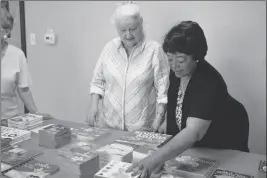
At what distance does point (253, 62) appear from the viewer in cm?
181

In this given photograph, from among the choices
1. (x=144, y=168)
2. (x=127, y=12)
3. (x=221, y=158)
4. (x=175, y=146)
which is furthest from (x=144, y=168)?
(x=127, y=12)

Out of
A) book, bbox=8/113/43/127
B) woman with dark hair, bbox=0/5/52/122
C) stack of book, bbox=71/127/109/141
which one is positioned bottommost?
stack of book, bbox=71/127/109/141

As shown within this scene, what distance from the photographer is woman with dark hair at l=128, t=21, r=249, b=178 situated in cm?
99

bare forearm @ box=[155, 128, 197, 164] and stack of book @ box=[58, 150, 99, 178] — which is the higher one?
bare forearm @ box=[155, 128, 197, 164]

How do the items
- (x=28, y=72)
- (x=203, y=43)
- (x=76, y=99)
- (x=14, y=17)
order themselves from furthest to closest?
(x=76, y=99)
(x=203, y=43)
(x=28, y=72)
(x=14, y=17)

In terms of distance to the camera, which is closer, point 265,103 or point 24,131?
point 24,131

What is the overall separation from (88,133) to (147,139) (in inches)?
10.9

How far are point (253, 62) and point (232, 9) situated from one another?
1.11 feet

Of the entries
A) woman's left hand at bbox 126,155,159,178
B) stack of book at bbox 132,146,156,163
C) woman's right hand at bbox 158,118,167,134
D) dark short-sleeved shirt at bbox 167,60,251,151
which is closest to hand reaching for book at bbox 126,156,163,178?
woman's left hand at bbox 126,155,159,178

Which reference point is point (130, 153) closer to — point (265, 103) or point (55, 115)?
point (55, 115)

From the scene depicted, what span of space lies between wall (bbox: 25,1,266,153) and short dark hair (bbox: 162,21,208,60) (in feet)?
1.35

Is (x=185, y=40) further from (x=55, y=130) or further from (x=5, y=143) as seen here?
(x=5, y=143)

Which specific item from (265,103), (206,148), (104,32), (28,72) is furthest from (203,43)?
(265,103)

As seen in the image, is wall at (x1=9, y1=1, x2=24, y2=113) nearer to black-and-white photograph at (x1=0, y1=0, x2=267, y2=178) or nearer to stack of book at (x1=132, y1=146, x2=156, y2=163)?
black-and-white photograph at (x1=0, y1=0, x2=267, y2=178)
